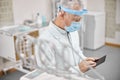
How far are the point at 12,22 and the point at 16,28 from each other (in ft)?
0.64

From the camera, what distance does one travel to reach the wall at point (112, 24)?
3979 mm

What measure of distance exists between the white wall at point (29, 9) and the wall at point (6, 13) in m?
0.07

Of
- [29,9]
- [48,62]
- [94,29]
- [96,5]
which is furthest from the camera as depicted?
[96,5]

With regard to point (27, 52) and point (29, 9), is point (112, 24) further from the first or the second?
point (27, 52)

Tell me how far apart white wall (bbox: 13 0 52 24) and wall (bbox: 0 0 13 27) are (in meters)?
0.07

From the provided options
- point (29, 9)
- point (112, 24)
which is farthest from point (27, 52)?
point (112, 24)

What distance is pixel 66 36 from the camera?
4.27 ft

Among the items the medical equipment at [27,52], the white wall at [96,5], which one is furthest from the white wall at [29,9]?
the medical equipment at [27,52]

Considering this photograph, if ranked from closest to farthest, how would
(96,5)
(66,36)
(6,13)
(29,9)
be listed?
(66,36)
(6,13)
(29,9)
(96,5)

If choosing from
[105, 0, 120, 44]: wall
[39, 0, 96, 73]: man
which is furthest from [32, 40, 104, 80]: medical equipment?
[105, 0, 120, 44]: wall

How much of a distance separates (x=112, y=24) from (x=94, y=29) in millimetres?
549

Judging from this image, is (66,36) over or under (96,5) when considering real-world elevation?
under

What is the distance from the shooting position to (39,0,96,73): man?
57cm

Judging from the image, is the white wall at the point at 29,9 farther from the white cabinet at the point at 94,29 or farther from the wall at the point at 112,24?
the wall at the point at 112,24
